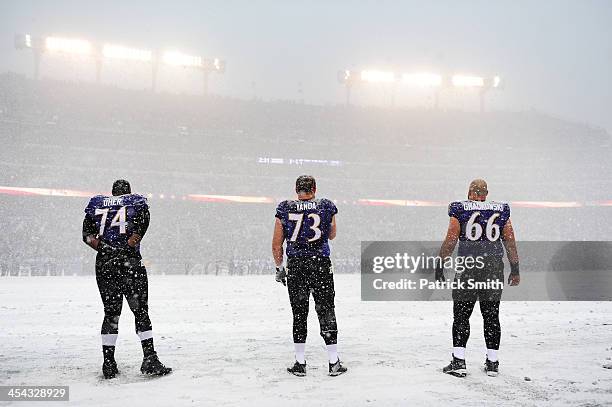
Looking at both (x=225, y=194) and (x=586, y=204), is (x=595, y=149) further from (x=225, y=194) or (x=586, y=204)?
(x=225, y=194)

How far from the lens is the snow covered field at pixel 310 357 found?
3779 mm

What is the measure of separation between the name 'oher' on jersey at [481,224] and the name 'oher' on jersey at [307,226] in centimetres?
131

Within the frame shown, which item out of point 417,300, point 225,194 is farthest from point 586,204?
point 417,300

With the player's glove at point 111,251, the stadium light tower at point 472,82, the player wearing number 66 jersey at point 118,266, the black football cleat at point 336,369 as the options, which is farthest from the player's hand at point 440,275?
the stadium light tower at point 472,82

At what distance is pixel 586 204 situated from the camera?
4125 cm

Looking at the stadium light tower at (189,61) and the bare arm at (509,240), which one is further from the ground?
the stadium light tower at (189,61)

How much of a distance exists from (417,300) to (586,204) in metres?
38.3

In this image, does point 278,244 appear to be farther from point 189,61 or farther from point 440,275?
point 189,61

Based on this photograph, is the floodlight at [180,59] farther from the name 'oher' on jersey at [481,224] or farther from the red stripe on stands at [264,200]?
the name 'oher' on jersey at [481,224]

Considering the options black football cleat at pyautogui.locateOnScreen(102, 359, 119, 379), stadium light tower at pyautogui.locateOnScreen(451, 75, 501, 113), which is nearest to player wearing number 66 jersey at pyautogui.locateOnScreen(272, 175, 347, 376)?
black football cleat at pyautogui.locateOnScreen(102, 359, 119, 379)

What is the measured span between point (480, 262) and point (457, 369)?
108 cm

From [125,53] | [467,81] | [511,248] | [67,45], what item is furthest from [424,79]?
[511,248]

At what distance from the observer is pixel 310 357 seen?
17.1ft

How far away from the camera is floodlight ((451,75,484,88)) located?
4972 cm
